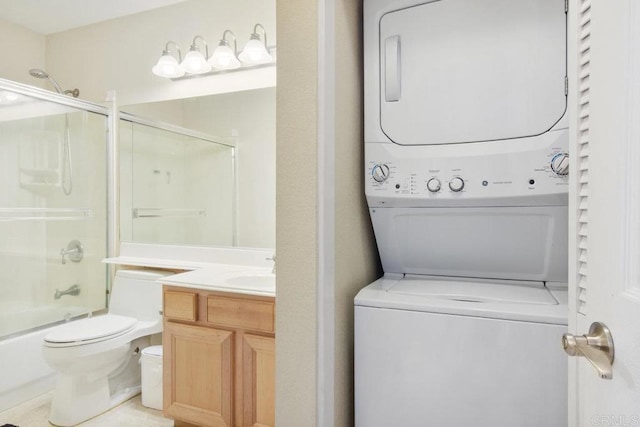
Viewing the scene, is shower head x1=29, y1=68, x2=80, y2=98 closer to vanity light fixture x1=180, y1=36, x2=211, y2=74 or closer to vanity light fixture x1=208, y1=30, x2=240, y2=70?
vanity light fixture x1=180, y1=36, x2=211, y2=74

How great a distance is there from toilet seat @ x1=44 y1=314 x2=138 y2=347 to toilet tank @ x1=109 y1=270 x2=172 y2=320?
0.12m

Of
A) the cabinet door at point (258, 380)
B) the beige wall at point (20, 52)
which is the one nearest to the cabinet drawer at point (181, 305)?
the cabinet door at point (258, 380)

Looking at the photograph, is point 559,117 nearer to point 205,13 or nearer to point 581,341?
point 581,341

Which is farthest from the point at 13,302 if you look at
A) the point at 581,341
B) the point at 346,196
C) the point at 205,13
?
the point at 581,341

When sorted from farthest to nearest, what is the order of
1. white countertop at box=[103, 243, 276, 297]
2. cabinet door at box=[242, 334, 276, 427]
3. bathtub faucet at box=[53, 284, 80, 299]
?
bathtub faucet at box=[53, 284, 80, 299] < white countertop at box=[103, 243, 276, 297] < cabinet door at box=[242, 334, 276, 427]

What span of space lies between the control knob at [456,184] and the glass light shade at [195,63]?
1923 millimetres

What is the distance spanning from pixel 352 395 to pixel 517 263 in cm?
76

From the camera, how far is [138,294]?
2.49 m

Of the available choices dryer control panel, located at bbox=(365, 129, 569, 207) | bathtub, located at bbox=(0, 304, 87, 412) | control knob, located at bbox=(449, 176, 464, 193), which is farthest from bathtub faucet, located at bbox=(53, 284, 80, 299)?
control knob, located at bbox=(449, 176, 464, 193)

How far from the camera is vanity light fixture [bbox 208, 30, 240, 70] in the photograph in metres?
2.38

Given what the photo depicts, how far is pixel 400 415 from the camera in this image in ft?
3.87

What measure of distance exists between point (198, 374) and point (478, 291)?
4.58 feet

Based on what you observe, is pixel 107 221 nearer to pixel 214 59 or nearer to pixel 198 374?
pixel 214 59

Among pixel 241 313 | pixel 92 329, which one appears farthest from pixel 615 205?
pixel 92 329
